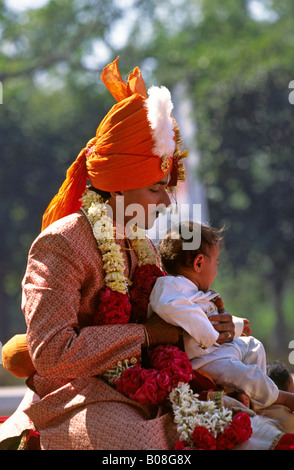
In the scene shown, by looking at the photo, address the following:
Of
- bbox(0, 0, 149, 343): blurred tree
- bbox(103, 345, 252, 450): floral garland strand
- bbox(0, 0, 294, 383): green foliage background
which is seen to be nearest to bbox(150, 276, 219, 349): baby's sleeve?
bbox(103, 345, 252, 450): floral garland strand

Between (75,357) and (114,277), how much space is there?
1.37ft

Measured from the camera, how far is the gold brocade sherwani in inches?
108

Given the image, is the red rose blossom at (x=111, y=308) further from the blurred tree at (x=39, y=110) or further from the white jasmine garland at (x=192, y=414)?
the blurred tree at (x=39, y=110)

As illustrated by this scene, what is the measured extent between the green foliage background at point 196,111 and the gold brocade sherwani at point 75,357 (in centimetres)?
1020

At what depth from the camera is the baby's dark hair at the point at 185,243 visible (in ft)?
10.7

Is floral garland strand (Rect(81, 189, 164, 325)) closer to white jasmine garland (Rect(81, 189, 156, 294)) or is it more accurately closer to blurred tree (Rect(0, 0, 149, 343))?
white jasmine garland (Rect(81, 189, 156, 294))

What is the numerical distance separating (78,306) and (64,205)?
0.66 m

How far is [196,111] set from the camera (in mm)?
14055

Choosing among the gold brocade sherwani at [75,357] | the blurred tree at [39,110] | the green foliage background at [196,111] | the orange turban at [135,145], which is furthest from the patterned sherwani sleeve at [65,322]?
the blurred tree at [39,110]

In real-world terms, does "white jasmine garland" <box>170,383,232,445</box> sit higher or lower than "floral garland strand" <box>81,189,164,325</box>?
lower

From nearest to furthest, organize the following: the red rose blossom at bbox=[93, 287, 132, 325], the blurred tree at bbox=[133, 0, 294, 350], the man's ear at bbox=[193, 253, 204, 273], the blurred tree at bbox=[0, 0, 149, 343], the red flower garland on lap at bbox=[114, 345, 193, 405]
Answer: the red flower garland on lap at bbox=[114, 345, 193, 405] < the red rose blossom at bbox=[93, 287, 132, 325] < the man's ear at bbox=[193, 253, 204, 273] < the blurred tree at bbox=[133, 0, 294, 350] < the blurred tree at bbox=[0, 0, 149, 343]

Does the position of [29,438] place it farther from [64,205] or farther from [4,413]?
[4,413]

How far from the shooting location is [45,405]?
2.91m

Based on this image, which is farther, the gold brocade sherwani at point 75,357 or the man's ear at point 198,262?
the man's ear at point 198,262
